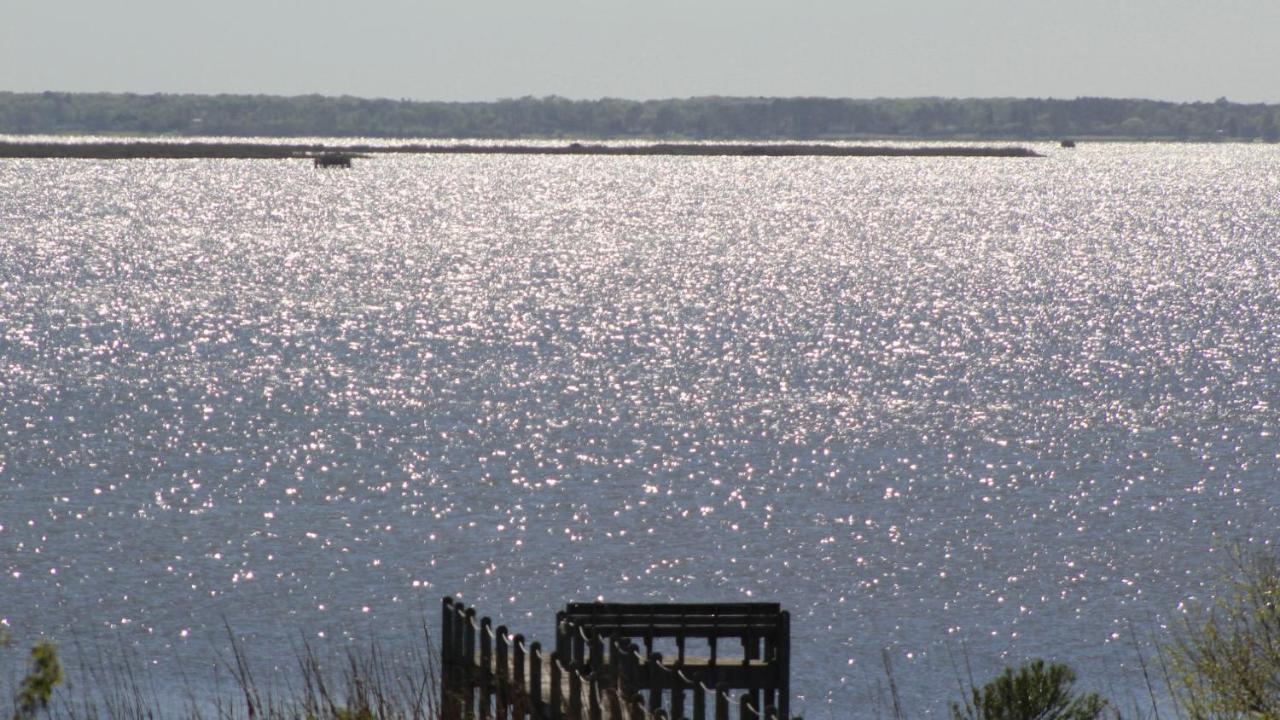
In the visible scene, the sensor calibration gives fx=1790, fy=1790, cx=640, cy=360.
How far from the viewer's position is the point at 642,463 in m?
47.8

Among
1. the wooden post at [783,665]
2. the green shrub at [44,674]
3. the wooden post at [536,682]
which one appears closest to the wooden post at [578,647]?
the wooden post at [536,682]

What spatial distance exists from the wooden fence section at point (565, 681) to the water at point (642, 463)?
9.96 meters

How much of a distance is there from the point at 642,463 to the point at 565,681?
34.1 meters

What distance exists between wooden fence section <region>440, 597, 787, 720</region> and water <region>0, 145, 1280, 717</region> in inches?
392

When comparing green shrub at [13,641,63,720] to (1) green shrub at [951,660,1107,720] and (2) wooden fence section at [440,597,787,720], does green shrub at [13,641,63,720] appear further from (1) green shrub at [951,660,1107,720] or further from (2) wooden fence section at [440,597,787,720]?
(1) green shrub at [951,660,1107,720]

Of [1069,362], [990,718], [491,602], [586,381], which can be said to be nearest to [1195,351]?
[1069,362]

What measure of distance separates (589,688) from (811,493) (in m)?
30.8

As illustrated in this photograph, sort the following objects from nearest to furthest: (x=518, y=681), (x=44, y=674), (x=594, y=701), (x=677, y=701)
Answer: (x=44, y=674) < (x=677, y=701) < (x=594, y=701) < (x=518, y=681)

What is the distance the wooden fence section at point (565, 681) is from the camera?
11.8 m

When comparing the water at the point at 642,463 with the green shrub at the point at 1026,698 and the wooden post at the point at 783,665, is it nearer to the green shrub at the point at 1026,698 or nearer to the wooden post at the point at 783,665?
the green shrub at the point at 1026,698

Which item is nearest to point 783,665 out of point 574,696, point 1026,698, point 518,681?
point 1026,698

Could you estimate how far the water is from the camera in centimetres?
3073

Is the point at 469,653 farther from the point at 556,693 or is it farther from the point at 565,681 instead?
the point at 556,693

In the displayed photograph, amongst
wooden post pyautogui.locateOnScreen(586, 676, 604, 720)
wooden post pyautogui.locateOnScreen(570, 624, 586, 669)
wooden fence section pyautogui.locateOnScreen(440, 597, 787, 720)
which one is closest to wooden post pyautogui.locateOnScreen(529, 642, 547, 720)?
wooden fence section pyautogui.locateOnScreen(440, 597, 787, 720)
